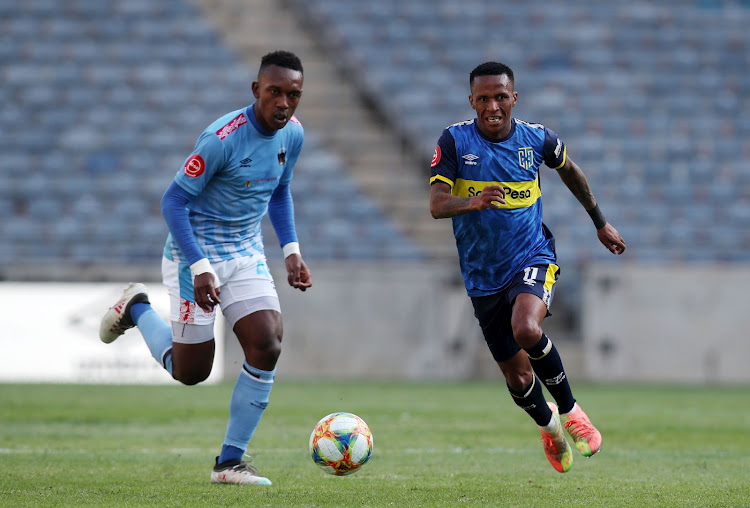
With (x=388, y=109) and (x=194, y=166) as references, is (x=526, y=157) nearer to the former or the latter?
(x=194, y=166)

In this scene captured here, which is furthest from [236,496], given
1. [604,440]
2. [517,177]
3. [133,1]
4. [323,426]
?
[133,1]

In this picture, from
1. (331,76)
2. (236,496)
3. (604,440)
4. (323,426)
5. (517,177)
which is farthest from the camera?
(331,76)

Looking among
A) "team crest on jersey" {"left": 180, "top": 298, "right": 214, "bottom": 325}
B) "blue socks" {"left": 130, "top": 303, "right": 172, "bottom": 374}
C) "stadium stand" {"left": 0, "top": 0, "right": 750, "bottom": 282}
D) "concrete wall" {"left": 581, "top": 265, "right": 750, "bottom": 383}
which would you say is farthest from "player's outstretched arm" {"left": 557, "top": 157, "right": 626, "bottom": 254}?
"stadium stand" {"left": 0, "top": 0, "right": 750, "bottom": 282}

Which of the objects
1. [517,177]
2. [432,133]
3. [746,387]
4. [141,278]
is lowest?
[746,387]

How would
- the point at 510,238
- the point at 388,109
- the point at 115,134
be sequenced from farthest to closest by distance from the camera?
the point at 388,109 < the point at 115,134 < the point at 510,238

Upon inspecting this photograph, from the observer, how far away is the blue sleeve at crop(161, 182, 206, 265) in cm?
596

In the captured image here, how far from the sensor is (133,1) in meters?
20.9

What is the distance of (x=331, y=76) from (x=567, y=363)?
25.4 feet

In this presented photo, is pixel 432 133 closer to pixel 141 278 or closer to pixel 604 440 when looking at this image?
pixel 141 278

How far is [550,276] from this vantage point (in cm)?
647

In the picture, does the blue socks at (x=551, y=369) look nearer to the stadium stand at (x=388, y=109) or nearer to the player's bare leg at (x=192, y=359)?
the player's bare leg at (x=192, y=359)

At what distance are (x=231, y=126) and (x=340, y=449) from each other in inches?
73.1

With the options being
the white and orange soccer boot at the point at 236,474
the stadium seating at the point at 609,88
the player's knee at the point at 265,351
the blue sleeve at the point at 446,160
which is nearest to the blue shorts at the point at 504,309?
the blue sleeve at the point at 446,160

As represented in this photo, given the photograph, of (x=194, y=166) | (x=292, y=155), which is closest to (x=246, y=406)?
→ (x=194, y=166)
